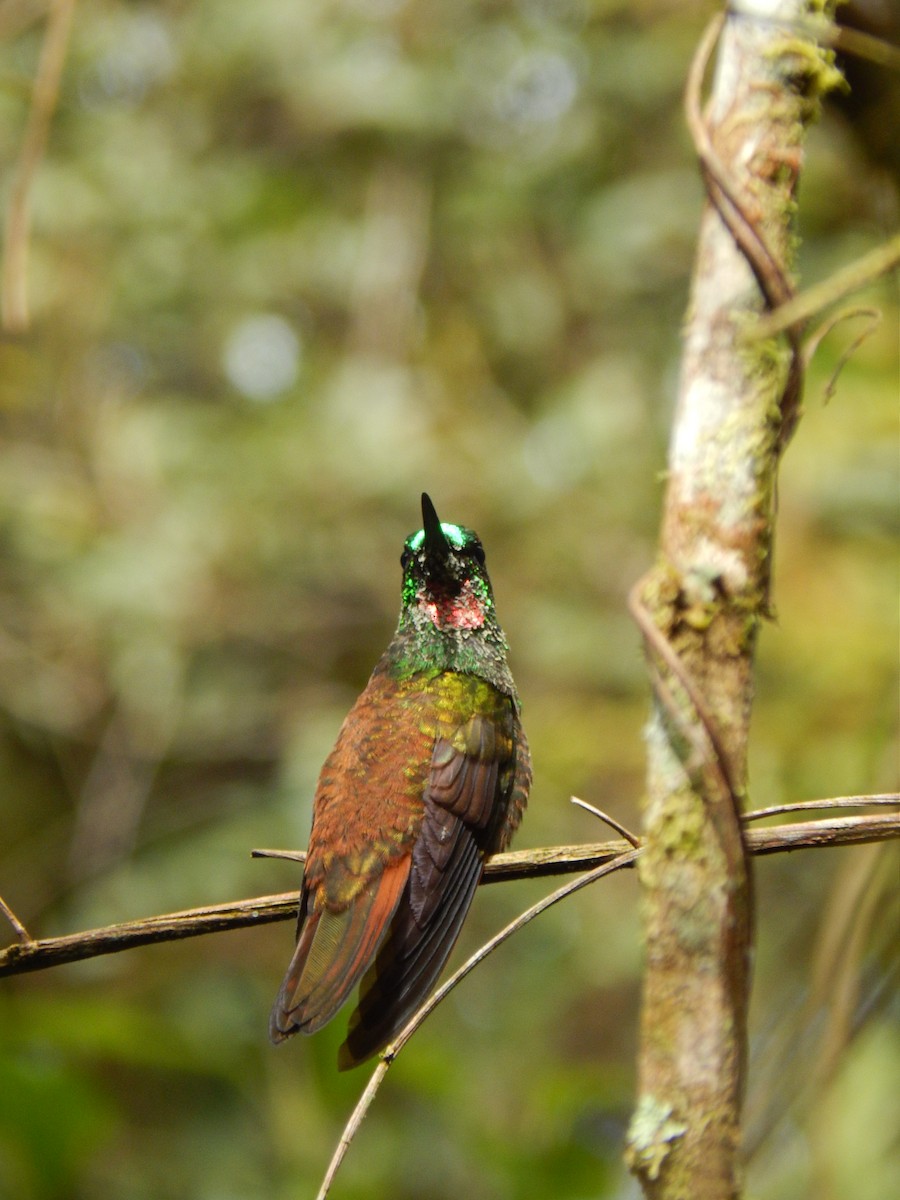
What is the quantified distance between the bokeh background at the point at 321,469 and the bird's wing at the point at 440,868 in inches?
132

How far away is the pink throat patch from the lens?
2723mm

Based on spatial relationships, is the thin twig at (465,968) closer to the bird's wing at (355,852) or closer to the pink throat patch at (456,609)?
the bird's wing at (355,852)

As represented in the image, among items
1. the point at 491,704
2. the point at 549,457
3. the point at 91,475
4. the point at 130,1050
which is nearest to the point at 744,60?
the point at 491,704

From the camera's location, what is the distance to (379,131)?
8055 millimetres

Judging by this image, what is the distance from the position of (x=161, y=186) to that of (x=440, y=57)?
209 cm

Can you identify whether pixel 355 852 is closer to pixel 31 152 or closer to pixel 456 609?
pixel 456 609

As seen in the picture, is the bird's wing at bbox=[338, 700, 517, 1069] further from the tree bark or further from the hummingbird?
the tree bark

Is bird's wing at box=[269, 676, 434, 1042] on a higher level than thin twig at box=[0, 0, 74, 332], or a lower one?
lower

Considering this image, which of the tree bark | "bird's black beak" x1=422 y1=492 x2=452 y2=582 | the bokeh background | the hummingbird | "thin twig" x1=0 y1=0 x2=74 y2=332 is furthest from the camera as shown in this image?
the bokeh background

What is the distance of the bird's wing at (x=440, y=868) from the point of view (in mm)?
2053

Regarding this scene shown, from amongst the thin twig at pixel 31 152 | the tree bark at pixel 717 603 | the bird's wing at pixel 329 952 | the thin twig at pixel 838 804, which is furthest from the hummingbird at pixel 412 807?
the thin twig at pixel 31 152

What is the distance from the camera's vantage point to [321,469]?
7250 millimetres

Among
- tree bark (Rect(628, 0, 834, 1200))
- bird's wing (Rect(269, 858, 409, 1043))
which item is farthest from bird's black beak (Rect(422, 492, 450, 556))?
bird's wing (Rect(269, 858, 409, 1043))

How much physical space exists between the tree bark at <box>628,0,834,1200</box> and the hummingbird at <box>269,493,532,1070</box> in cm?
51
